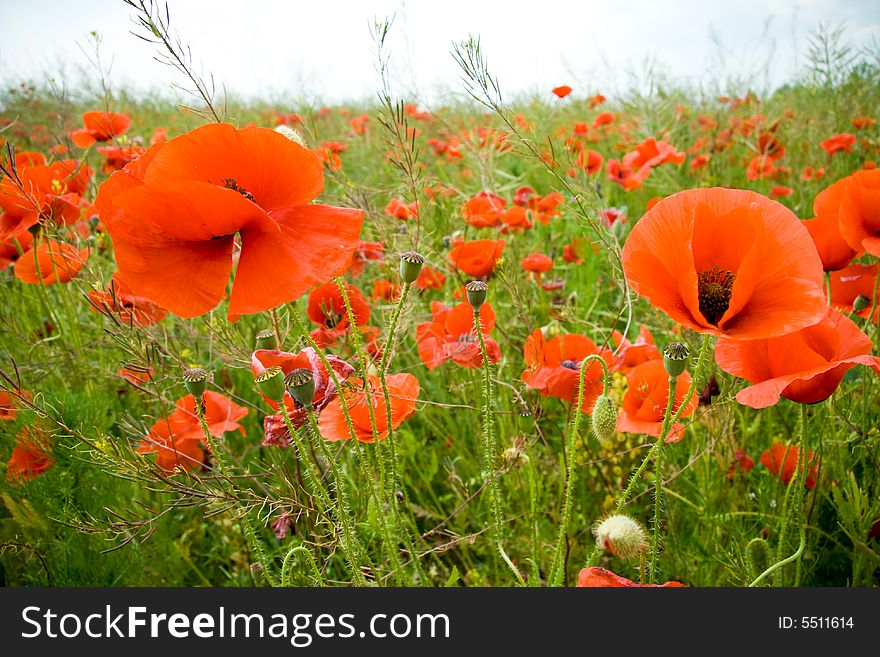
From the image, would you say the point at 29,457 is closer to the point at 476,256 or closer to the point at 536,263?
the point at 476,256

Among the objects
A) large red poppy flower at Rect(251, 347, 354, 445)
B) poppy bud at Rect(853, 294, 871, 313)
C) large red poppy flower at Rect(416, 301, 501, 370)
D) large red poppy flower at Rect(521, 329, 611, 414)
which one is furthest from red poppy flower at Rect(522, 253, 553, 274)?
large red poppy flower at Rect(251, 347, 354, 445)

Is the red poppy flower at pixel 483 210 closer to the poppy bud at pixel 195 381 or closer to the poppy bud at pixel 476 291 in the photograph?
the poppy bud at pixel 476 291

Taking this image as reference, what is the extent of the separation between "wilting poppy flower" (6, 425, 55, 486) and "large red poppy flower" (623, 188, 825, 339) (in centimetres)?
104

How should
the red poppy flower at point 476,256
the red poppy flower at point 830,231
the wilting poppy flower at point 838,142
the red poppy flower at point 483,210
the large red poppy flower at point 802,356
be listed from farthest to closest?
the wilting poppy flower at point 838,142 < the red poppy flower at point 483,210 < the red poppy flower at point 476,256 < the red poppy flower at point 830,231 < the large red poppy flower at point 802,356

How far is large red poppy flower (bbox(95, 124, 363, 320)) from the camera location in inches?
24.7

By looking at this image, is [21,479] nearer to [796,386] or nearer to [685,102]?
[796,386]

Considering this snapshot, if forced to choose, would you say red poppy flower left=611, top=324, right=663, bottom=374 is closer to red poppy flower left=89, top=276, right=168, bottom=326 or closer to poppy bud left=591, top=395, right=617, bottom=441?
poppy bud left=591, top=395, right=617, bottom=441

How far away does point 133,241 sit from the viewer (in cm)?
65

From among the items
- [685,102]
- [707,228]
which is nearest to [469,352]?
[707,228]

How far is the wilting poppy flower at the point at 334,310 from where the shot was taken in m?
1.11

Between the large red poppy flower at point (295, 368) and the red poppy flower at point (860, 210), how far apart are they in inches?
33.5

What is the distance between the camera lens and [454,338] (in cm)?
117

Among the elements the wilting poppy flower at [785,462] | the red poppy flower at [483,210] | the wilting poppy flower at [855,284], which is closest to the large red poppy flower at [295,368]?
Result: the wilting poppy flower at [785,462]

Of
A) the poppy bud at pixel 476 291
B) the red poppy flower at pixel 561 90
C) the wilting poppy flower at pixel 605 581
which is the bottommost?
the wilting poppy flower at pixel 605 581
